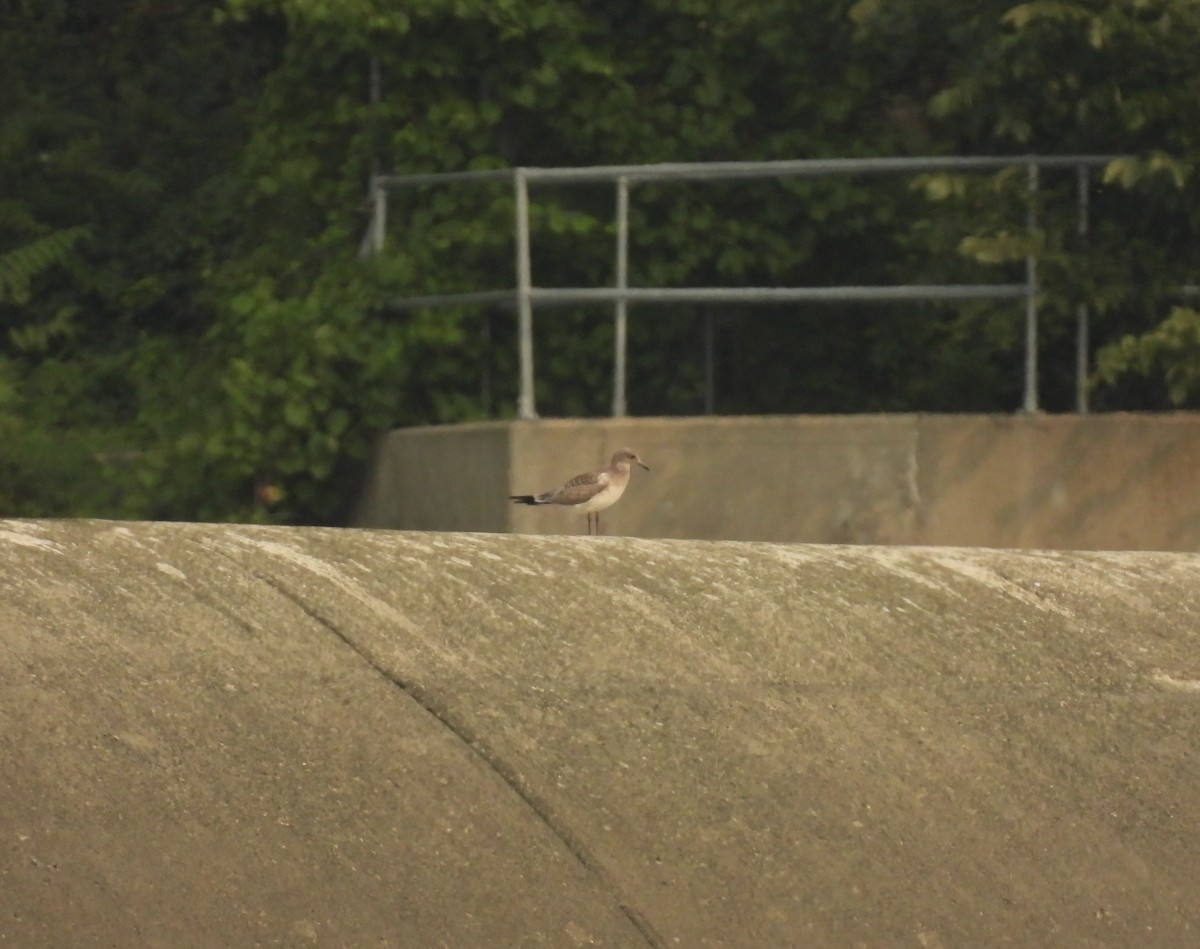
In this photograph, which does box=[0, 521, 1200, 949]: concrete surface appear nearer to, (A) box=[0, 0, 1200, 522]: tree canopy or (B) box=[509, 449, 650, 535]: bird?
(B) box=[509, 449, 650, 535]: bird

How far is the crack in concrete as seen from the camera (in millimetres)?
4238

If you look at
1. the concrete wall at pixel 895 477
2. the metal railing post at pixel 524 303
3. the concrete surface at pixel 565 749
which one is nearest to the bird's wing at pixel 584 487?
the concrete wall at pixel 895 477

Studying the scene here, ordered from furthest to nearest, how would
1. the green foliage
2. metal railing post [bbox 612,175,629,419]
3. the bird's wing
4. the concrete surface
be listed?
metal railing post [bbox 612,175,629,419] → the green foliage → the bird's wing → the concrete surface

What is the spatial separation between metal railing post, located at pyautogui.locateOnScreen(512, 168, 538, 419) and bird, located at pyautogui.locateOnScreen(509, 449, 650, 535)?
0.42 metres

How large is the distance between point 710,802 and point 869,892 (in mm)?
350

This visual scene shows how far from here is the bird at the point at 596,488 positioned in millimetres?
7590

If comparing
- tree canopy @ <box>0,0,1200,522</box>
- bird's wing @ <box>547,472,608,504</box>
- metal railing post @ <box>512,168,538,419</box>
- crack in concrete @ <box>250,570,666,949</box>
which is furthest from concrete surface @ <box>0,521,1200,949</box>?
tree canopy @ <box>0,0,1200,522</box>

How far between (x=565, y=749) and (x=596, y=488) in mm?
3001

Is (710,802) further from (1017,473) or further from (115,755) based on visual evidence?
(1017,473)

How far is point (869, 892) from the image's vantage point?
4.43 m

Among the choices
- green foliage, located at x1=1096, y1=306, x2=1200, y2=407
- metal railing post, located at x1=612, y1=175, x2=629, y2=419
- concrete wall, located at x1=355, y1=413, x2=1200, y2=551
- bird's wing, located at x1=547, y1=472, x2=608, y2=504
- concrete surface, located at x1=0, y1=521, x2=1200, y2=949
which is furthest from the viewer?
metal railing post, located at x1=612, y1=175, x2=629, y2=419

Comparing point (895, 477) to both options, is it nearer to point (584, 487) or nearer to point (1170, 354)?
point (1170, 354)

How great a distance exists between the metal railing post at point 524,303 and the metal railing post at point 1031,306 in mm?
1681

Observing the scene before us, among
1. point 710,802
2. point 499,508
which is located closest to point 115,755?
point 710,802
